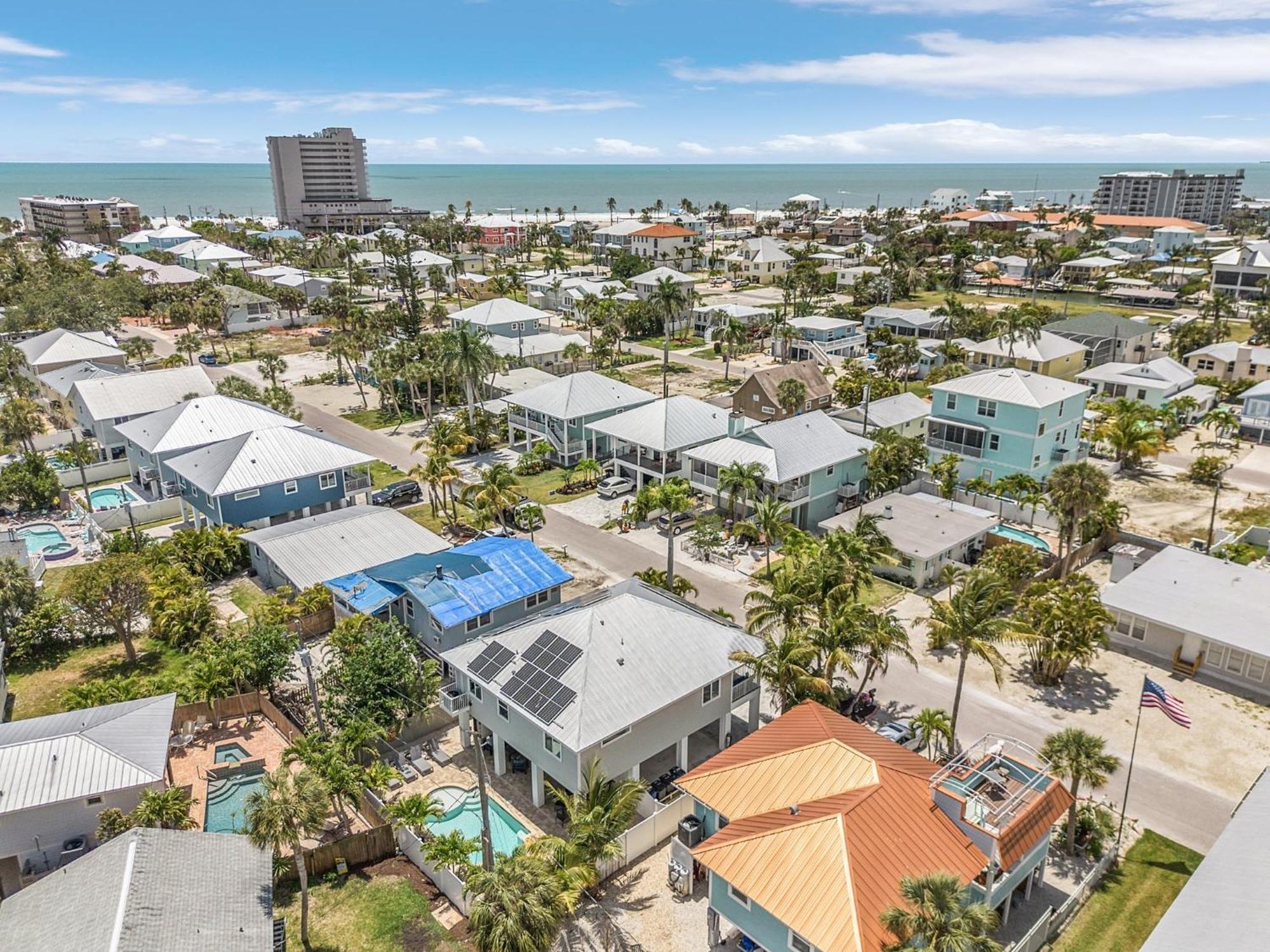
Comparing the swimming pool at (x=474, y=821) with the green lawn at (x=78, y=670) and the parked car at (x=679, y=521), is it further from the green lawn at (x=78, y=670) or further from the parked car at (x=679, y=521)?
the parked car at (x=679, y=521)

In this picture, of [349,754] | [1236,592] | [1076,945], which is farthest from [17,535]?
[1236,592]

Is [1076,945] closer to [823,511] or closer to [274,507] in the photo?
[823,511]

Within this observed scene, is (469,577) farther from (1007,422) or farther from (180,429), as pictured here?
(1007,422)

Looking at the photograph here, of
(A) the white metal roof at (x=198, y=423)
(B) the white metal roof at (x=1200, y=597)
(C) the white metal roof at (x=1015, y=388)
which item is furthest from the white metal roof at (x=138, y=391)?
(B) the white metal roof at (x=1200, y=597)

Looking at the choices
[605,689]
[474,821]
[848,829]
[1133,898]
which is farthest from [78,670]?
[1133,898]

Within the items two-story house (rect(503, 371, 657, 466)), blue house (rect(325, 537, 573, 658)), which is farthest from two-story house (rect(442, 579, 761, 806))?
two-story house (rect(503, 371, 657, 466))

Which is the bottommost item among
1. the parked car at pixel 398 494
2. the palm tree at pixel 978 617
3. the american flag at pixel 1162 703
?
the parked car at pixel 398 494
